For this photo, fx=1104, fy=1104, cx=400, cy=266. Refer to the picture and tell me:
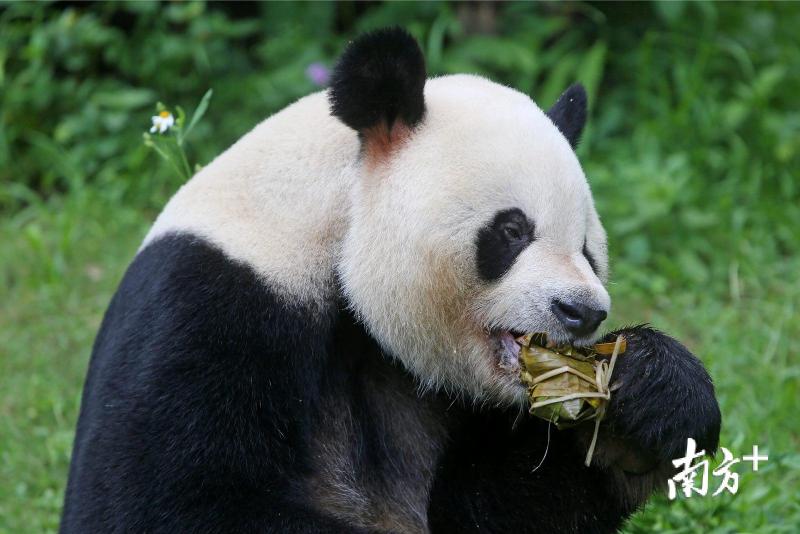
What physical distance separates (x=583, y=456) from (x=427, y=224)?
999mm

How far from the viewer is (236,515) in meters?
3.20

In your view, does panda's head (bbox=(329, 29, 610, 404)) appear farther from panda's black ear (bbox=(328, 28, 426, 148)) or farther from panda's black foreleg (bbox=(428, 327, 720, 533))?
panda's black foreleg (bbox=(428, 327, 720, 533))

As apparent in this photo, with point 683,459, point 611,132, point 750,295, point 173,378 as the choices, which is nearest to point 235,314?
point 173,378

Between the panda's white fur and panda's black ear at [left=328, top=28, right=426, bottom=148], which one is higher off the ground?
panda's black ear at [left=328, top=28, right=426, bottom=148]

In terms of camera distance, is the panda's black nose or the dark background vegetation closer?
the panda's black nose

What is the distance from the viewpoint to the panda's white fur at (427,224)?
132 inches

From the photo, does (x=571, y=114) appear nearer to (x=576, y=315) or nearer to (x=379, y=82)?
(x=379, y=82)

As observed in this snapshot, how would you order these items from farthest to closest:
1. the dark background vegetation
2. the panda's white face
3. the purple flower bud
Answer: the purple flower bud, the dark background vegetation, the panda's white face

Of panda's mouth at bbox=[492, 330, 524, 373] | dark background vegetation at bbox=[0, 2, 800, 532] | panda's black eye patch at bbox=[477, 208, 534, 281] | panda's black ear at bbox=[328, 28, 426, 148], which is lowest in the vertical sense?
dark background vegetation at bbox=[0, 2, 800, 532]

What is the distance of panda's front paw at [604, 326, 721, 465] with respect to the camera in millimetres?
3461

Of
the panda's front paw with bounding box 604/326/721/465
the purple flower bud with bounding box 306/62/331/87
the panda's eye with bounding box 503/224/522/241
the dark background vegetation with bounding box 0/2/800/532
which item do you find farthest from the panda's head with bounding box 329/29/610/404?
the purple flower bud with bounding box 306/62/331/87

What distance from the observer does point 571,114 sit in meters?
4.00

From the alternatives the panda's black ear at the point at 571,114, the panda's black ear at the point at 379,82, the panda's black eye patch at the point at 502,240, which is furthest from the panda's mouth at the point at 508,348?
the panda's black ear at the point at 571,114

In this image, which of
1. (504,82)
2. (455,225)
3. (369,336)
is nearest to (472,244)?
(455,225)
